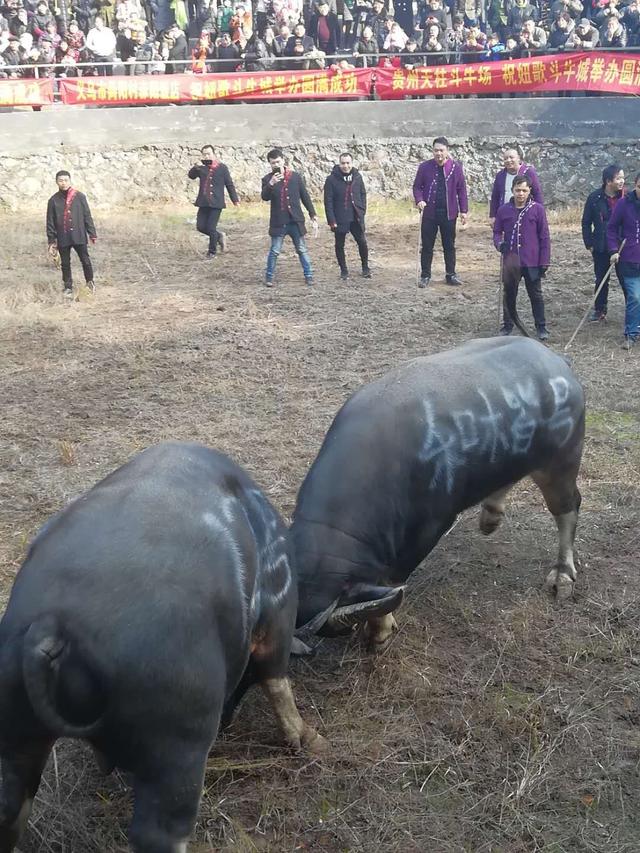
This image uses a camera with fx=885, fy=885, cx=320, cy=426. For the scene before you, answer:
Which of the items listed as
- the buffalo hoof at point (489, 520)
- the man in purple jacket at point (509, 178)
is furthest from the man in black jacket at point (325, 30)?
the buffalo hoof at point (489, 520)

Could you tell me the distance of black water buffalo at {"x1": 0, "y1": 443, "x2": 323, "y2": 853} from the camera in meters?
2.65

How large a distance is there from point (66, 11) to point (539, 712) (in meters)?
21.1

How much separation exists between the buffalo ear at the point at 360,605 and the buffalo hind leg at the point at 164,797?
1.23 metres

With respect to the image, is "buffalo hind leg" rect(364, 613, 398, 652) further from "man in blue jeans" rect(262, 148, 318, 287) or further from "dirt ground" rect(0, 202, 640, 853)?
"man in blue jeans" rect(262, 148, 318, 287)

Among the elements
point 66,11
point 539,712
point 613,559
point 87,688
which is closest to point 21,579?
point 87,688

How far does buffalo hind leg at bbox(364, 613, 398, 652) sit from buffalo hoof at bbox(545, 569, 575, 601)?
3.74 ft

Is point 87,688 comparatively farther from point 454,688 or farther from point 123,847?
point 454,688

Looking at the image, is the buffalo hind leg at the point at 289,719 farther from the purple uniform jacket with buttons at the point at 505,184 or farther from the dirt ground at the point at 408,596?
the purple uniform jacket with buttons at the point at 505,184

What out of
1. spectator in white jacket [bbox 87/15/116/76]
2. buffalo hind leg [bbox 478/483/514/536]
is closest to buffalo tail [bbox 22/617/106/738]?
buffalo hind leg [bbox 478/483/514/536]

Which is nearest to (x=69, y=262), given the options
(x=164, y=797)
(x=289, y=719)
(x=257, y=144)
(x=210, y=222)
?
(x=210, y=222)

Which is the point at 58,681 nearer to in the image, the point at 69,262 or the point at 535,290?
the point at 535,290

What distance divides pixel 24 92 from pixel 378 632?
1658 cm

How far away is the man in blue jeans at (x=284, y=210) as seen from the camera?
1202 cm

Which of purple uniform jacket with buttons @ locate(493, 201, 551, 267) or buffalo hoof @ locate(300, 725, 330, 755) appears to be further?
purple uniform jacket with buttons @ locate(493, 201, 551, 267)
